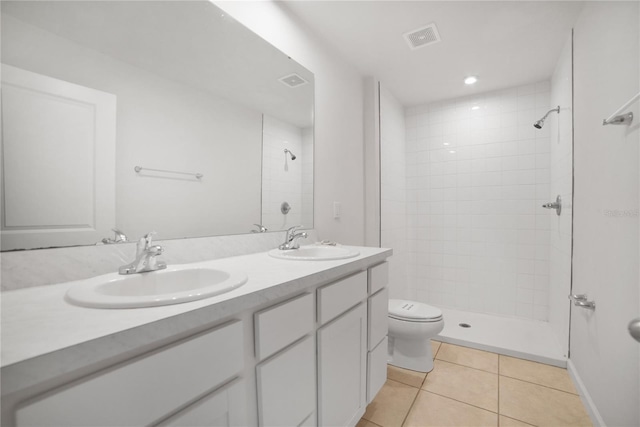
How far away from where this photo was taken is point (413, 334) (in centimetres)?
190

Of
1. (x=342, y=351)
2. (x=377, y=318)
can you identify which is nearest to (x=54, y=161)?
(x=342, y=351)

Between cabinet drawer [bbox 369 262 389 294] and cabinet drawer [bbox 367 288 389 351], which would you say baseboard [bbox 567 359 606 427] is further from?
cabinet drawer [bbox 369 262 389 294]

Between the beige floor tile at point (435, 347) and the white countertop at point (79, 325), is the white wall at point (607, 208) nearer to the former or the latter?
the beige floor tile at point (435, 347)

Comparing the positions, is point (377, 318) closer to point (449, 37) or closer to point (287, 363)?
point (287, 363)

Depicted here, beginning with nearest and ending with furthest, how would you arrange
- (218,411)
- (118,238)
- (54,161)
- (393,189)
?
1. (218,411)
2. (54,161)
3. (118,238)
4. (393,189)

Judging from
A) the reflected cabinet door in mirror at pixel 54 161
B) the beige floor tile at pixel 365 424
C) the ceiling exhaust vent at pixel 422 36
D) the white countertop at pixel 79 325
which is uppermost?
the ceiling exhaust vent at pixel 422 36

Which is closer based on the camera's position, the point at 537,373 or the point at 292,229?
the point at 292,229

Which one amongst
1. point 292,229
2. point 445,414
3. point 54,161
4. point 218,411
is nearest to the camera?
point 218,411

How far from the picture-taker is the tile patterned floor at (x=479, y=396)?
1.48 m

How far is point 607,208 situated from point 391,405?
4.81 ft

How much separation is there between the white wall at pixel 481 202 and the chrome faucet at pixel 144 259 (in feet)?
9.11

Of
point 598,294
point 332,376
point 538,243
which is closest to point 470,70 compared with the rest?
point 538,243

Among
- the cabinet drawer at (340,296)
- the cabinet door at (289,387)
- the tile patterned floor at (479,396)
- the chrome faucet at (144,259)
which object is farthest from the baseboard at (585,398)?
the chrome faucet at (144,259)

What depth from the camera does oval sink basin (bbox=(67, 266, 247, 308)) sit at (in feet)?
2.01
